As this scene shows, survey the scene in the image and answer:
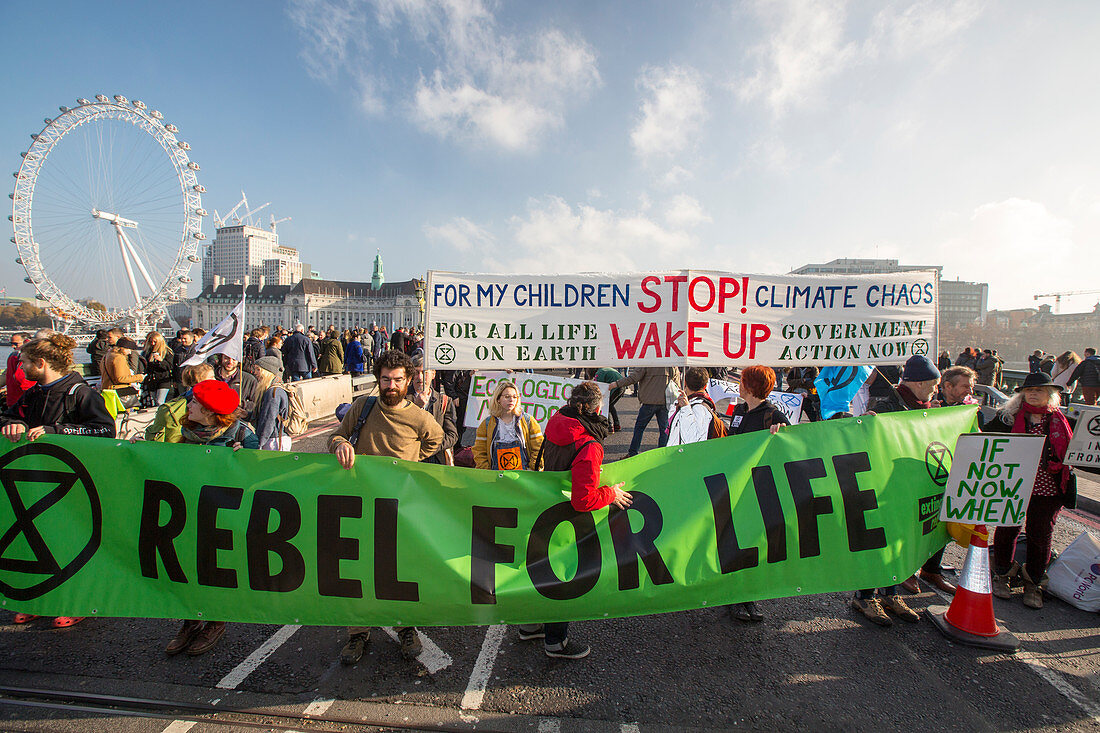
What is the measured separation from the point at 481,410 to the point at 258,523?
410cm

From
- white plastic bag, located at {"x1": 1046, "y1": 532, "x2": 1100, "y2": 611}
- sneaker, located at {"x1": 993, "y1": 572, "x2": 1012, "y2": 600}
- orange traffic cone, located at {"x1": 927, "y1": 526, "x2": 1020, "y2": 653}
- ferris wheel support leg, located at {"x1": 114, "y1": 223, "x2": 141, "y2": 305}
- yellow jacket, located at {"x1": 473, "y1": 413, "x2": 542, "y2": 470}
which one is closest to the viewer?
orange traffic cone, located at {"x1": 927, "y1": 526, "x2": 1020, "y2": 653}

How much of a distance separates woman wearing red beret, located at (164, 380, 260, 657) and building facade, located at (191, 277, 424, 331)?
141624 millimetres

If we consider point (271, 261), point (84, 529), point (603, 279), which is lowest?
point (84, 529)

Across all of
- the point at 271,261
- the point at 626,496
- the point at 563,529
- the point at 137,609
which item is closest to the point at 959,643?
the point at 626,496

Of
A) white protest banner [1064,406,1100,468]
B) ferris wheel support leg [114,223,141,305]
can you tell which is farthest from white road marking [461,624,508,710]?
ferris wheel support leg [114,223,141,305]

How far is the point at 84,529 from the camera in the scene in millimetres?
3199

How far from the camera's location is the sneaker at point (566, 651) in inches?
129

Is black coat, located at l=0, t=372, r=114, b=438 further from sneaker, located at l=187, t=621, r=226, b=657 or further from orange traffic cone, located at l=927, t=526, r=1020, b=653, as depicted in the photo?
orange traffic cone, located at l=927, t=526, r=1020, b=653

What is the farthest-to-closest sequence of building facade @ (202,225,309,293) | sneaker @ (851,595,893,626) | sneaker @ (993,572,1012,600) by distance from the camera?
building facade @ (202,225,309,293) < sneaker @ (993,572,1012,600) < sneaker @ (851,595,893,626)

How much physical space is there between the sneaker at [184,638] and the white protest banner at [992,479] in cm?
513

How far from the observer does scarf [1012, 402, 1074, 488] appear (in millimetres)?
3951

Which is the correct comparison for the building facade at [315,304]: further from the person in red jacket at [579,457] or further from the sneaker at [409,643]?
the person in red jacket at [579,457]

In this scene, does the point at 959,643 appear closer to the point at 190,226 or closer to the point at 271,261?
the point at 190,226

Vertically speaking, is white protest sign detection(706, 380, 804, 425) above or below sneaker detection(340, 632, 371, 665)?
above
